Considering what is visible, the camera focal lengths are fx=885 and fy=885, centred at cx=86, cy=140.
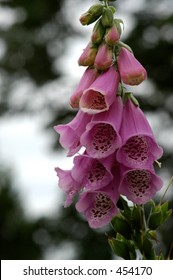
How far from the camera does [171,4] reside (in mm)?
14977

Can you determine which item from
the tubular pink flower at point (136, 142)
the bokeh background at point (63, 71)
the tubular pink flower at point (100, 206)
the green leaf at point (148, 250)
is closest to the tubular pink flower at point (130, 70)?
the tubular pink flower at point (136, 142)

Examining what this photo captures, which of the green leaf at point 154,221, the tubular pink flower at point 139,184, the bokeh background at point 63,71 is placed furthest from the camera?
the bokeh background at point 63,71

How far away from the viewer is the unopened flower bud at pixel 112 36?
189 cm

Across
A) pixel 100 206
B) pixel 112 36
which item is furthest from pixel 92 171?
pixel 112 36

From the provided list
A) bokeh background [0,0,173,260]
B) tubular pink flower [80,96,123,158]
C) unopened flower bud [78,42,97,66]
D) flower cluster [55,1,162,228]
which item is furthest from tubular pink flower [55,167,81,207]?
bokeh background [0,0,173,260]

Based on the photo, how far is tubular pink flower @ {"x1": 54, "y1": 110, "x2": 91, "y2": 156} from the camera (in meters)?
1.96

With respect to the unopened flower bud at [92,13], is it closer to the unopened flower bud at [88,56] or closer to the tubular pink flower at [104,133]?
the unopened flower bud at [88,56]

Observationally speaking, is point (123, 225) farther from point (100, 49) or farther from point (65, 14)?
point (65, 14)

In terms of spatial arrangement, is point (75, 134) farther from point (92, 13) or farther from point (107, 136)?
point (92, 13)

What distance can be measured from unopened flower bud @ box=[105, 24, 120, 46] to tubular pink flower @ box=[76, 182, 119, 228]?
0.99 ft

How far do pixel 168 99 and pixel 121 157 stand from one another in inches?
513

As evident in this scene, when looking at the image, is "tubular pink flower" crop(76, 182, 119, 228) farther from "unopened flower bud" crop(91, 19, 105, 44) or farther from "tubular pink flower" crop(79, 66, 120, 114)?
"unopened flower bud" crop(91, 19, 105, 44)

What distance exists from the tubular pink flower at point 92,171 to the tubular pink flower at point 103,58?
0.64ft
